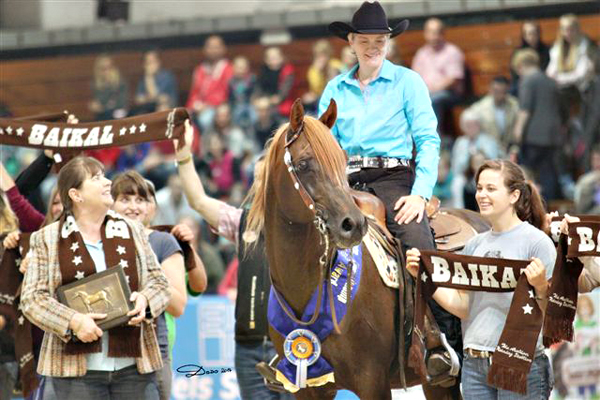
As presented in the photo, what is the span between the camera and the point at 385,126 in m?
6.34

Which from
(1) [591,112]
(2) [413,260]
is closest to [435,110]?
(1) [591,112]

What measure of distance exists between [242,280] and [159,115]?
1.22m

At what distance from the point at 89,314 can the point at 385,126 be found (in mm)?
1991

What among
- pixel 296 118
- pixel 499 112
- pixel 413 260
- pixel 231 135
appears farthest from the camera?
pixel 231 135

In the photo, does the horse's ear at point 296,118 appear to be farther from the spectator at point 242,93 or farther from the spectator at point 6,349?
the spectator at point 242,93

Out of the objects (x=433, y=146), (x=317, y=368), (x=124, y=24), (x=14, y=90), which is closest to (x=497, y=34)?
(x=124, y=24)

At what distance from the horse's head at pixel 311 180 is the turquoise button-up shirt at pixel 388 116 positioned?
0.60 meters

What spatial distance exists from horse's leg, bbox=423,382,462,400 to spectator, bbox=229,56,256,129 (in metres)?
9.13

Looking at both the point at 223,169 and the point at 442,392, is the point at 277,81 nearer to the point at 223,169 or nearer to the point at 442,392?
the point at 223,169

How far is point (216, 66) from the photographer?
53.1 feet

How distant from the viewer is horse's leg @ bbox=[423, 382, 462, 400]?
6.53 meters

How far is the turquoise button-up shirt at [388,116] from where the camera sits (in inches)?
249

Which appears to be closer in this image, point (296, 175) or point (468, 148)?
point (296, 175)

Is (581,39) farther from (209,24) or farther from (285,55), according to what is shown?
(209,24)
